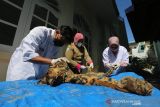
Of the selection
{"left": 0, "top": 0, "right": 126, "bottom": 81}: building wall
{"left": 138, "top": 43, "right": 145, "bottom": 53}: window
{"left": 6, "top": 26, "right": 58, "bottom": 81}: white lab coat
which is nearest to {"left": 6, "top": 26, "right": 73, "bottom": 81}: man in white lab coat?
{"left": 6, "top": 26, "right": 58, "bottom": 81}: white lab coat

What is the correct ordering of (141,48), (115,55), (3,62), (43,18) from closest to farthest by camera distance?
(3,62), (115,55), (43,18), (141,48)

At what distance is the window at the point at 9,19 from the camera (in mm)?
3414

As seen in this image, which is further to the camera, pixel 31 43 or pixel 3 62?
pixel 3 62

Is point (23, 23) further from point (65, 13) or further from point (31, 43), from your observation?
point (65, 13)

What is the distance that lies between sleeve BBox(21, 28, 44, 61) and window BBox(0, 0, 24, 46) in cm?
135

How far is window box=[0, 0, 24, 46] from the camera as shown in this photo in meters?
3.41

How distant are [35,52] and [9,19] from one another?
1656 mm

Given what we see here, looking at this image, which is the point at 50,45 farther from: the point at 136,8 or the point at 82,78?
the point at 136,8

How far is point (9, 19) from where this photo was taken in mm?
3572

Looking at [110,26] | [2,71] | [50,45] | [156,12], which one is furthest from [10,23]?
[110,26]

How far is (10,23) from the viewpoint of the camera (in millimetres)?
3557

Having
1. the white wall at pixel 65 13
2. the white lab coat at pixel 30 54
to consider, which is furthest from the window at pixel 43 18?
the white lab coat at pixel 30 54

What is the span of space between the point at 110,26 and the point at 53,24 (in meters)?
5.76

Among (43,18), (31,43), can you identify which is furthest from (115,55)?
(31,43)
